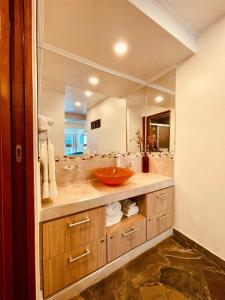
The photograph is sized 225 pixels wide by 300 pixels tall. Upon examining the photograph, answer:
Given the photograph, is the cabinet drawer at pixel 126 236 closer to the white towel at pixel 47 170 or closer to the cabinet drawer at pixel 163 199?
the cabinet drawer at pixel 163 199

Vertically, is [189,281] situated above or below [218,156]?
below

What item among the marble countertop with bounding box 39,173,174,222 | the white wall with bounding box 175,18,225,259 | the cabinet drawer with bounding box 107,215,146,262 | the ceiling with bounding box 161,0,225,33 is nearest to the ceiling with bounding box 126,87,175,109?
the white wall with bounding box 175,18,225,259

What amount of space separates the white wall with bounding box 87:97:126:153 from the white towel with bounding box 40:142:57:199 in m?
0.74

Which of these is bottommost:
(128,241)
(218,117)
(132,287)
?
(132,287)

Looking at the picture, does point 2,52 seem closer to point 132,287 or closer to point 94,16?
point 94,16

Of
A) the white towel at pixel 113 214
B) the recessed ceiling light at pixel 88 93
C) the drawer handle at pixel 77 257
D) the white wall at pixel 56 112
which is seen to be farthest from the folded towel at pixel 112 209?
the recessed ceiling light at pixel 88 93

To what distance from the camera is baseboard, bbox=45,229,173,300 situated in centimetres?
111

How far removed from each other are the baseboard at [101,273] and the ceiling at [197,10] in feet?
7.27

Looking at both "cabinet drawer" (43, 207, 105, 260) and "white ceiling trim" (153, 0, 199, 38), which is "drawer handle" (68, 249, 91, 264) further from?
"white ceiling trim" (153, 0, 199, 38)

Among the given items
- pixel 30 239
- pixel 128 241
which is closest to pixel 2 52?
pixel 30 239

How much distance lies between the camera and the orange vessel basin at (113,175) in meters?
1.46

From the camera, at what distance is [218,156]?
4.61 feet

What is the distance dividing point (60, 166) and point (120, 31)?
53.7 inches

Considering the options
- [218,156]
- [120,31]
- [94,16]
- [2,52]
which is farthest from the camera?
[218,156]
